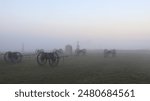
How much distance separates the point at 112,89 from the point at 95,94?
2.86 ft

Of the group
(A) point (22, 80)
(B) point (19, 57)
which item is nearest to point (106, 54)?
(B) point (19, 57)

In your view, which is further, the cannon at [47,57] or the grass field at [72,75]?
the cannon at [47,57]

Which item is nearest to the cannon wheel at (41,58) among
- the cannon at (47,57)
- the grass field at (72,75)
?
the cannon at (47,57)

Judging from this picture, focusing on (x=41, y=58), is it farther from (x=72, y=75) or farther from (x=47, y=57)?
(x=72, y=75)

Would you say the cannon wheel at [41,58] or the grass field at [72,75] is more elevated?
the cannon wheel at [41,58]

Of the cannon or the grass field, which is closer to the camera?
the grass field

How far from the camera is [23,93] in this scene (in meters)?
A: 8.76

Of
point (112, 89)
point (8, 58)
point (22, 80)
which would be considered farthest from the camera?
point (8, 58)

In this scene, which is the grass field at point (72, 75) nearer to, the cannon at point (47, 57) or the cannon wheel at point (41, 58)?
the cannon at point (47, 57)

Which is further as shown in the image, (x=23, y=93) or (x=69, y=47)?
(x=69, y=47)

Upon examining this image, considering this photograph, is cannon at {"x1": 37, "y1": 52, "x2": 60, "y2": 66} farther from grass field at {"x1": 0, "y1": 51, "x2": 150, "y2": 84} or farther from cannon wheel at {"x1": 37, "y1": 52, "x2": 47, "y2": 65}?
grass field at {"x1": 0, "y1": 51, "x2": 150, "y2": 84}

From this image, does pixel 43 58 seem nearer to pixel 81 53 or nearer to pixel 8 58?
pixel 8 58

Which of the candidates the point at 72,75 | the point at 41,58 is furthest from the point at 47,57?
the point at 72,75

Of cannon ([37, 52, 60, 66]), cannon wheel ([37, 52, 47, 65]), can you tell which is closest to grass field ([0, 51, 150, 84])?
cannon ([37, 52, 60, 66])
